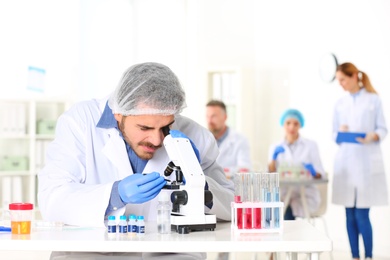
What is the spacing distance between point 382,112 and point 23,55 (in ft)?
11.9

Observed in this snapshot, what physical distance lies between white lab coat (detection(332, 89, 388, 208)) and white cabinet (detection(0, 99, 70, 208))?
262 cm

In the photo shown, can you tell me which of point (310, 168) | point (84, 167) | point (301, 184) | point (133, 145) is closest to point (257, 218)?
point (133, 145)

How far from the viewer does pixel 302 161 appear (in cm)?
621

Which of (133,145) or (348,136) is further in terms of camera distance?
(348,136)

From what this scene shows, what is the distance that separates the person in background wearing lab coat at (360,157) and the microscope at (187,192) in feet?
12.0

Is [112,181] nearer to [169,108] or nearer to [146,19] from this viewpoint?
[169,108]

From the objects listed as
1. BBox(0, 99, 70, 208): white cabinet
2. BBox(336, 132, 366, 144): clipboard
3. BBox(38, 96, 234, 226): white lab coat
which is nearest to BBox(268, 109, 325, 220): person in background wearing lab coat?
BBox(336, 132, 366, 144): clipboard

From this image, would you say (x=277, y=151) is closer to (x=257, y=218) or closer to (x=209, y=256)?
(x=209, y=256)

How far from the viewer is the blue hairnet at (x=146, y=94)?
8.25ft

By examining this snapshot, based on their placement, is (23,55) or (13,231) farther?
(23,55)

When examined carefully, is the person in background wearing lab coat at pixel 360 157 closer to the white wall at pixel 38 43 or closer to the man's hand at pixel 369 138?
the man's hand at pixel 369 138

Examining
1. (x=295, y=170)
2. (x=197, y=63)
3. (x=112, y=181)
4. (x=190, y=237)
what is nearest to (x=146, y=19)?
(x=197, y=63)

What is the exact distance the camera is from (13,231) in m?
2.26

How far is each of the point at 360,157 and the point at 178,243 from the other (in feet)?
13.2
